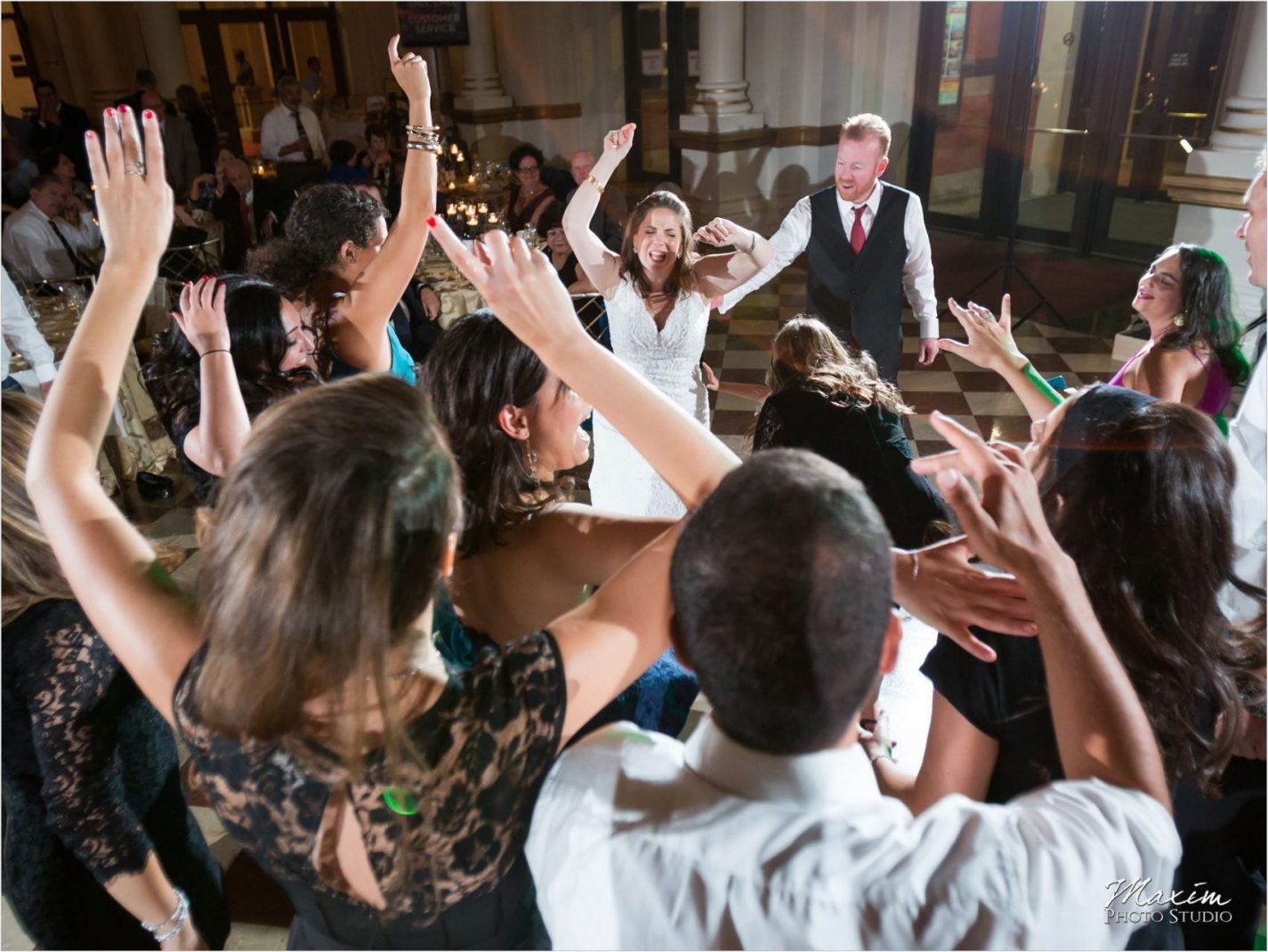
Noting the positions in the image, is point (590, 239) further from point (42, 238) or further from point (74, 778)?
point (42, 238)

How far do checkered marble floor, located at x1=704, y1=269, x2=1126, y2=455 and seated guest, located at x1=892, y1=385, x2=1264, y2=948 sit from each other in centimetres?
250

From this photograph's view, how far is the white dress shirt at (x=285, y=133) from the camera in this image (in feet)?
24.1

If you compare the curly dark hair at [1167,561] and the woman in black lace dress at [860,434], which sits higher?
the curly dark hair at [1167,561]

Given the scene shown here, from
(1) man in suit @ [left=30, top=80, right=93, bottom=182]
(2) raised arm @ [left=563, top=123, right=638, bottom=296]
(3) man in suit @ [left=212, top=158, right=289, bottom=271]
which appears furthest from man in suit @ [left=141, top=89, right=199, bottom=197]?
(2) raised arm @ [left=563, top=123, right=638, bottom=296]

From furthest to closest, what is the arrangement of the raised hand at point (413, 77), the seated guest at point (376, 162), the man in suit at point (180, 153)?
the man in suit at point (180, 153), the seated guest at point (376, 162), the raised hand at point (413, 77)

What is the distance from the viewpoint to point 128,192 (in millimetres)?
1063

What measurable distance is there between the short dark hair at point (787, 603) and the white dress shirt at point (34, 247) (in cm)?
484

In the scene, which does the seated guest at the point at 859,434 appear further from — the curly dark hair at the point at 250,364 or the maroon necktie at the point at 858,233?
the maroon necktie at the point at 858,233

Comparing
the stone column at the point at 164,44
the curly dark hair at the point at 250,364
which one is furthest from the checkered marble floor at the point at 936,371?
the stone column at the point at 164,44

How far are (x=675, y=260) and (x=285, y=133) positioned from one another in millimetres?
6123

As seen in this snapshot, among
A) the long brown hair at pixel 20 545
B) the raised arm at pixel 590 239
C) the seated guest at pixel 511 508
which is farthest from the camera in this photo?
the raised arm at pixel 590 239

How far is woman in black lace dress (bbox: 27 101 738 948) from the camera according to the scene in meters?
0.76

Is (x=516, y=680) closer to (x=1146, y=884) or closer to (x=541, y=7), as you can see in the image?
(x=1146, y=884)

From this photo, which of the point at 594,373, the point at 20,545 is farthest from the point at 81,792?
the point at 594,373
